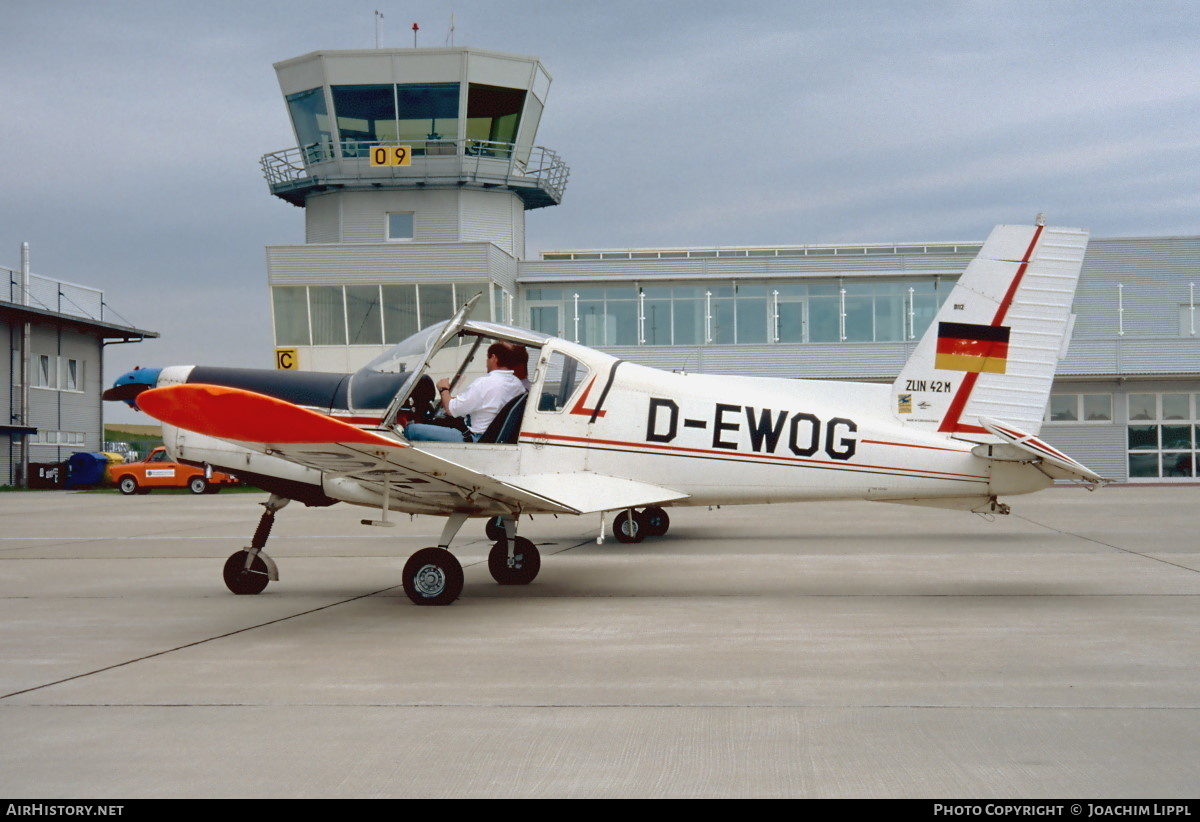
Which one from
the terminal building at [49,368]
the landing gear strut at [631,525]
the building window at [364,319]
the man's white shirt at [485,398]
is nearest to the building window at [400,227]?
the building window at [364,319]

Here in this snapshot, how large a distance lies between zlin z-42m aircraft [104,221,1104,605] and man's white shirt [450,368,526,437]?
71 mm

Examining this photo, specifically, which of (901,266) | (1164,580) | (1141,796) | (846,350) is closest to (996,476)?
(1164,580)

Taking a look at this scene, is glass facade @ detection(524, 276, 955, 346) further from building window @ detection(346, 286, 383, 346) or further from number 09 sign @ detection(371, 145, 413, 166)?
number 09 sign @ detection(371, 145, 413, 166)

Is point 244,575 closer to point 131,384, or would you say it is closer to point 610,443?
point 131,384

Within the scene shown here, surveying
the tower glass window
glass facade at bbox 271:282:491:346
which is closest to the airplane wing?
glass facade at bbox 271:282:491:346

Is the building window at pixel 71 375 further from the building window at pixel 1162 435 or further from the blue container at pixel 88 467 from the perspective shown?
the building window at pixel 1162 435

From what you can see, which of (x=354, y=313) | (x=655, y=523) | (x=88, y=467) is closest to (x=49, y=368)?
(x=88, y=467)

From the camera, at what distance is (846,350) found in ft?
137

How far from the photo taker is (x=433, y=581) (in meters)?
8.62

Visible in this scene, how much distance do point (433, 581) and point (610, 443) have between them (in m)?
1.99

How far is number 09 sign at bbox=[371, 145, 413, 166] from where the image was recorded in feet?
138

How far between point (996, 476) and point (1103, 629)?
2439 millimetres

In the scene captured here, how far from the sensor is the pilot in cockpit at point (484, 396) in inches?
368

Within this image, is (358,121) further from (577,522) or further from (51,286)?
(577,522)
